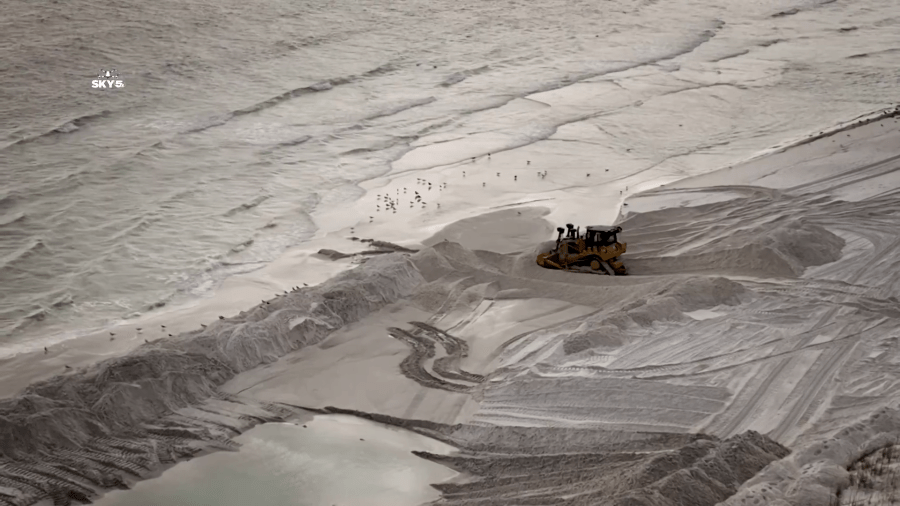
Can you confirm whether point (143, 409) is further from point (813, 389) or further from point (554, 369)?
point (813, 389)

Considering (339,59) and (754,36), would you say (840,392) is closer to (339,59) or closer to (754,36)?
(339,59)

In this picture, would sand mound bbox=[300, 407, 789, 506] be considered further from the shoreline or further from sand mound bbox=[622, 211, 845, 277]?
sand mound bbox=[622, 211, 845, 277]

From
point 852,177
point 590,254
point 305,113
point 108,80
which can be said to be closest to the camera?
point 590,254

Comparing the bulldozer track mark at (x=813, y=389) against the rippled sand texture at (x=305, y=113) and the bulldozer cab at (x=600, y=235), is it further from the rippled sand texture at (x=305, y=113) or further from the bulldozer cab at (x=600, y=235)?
the rippled sand texture at (x=305, y=113)

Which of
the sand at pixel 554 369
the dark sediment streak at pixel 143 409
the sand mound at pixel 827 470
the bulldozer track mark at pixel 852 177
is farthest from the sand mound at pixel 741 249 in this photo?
the dark sediment streak at pixel 143 409

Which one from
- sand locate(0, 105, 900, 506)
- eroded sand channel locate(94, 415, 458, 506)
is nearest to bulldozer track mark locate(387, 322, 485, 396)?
sand locate(0, 105, 900, 506)

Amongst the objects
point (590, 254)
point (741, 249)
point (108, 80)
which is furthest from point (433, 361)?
point (108, 80)
